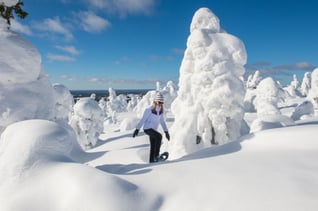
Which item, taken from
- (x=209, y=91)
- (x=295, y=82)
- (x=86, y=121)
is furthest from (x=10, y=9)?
(x=295, y=82)

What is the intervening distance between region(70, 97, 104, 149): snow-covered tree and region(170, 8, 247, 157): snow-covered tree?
14.4 meters

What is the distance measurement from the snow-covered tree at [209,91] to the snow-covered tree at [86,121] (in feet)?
47.4

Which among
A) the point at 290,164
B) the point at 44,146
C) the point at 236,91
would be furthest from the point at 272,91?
the point at 44,146

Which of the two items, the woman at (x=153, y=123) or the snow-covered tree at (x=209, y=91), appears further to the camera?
the snow-covered tree at (x=209, y=91)

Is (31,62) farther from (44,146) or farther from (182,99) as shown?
(182,99)

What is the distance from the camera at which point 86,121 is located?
78.4 feet

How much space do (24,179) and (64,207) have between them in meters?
0.92

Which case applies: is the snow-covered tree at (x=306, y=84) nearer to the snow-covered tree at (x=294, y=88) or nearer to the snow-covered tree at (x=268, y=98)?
the snow-covered tree at (x=294, y=88)

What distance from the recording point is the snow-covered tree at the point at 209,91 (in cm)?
1103

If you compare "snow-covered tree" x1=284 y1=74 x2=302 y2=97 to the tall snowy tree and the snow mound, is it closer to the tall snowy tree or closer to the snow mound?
the tall snowy tree

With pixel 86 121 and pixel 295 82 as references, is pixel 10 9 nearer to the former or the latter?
pixel 86 121

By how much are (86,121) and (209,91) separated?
1646 cm

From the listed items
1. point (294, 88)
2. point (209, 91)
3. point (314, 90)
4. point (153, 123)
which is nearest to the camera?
point (153, 123)


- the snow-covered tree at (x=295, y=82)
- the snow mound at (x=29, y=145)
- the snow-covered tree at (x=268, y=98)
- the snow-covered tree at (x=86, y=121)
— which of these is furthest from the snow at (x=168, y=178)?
the snow-covered tree at (x=295, y=82)
